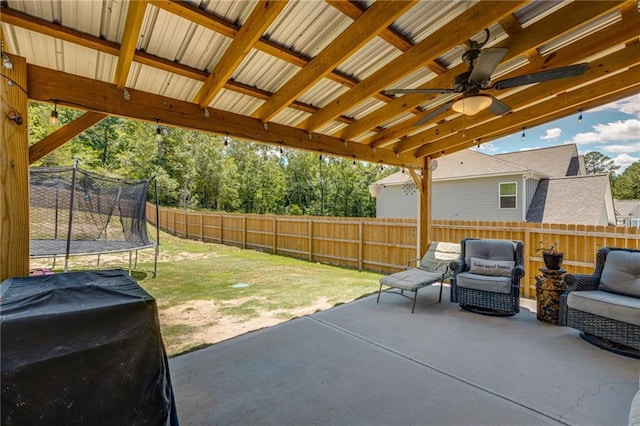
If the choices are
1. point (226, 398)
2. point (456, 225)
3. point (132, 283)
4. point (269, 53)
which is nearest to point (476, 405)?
point (226, 398)

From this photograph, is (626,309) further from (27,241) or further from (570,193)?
(570,193)

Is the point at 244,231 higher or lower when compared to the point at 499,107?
lower

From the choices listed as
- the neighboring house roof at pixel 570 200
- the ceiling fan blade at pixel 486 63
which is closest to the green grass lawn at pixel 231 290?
the ceiling fan blade at pixel 486 63

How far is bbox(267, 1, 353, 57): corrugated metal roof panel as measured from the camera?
230 cm

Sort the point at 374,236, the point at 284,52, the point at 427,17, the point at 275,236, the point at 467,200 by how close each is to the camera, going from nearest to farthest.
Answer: the point at 427,17 → the point at 284,52 → the point at 374,236 → the point at 275,236 → the point at 467,200

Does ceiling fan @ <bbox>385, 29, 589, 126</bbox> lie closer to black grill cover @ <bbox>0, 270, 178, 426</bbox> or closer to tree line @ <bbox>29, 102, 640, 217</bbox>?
black grill cover @ <bbox>0, 270, 178, 426</bbox>

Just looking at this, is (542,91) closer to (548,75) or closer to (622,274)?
(548,75)

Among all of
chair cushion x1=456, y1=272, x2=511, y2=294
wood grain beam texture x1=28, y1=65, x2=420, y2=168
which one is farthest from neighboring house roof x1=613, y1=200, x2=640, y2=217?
wood grain beam texture x1=28, y1=65, x2=420, y2=168

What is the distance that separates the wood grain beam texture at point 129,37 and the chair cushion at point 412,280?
4.04 m

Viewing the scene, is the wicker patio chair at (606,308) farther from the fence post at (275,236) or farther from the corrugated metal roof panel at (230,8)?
the fence post at (275,236)

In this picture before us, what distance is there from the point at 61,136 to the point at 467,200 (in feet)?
35.7

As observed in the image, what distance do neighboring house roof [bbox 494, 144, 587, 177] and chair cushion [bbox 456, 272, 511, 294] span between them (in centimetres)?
815

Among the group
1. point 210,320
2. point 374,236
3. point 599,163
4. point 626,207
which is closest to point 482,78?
point 210,320

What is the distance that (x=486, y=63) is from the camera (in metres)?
2.44
